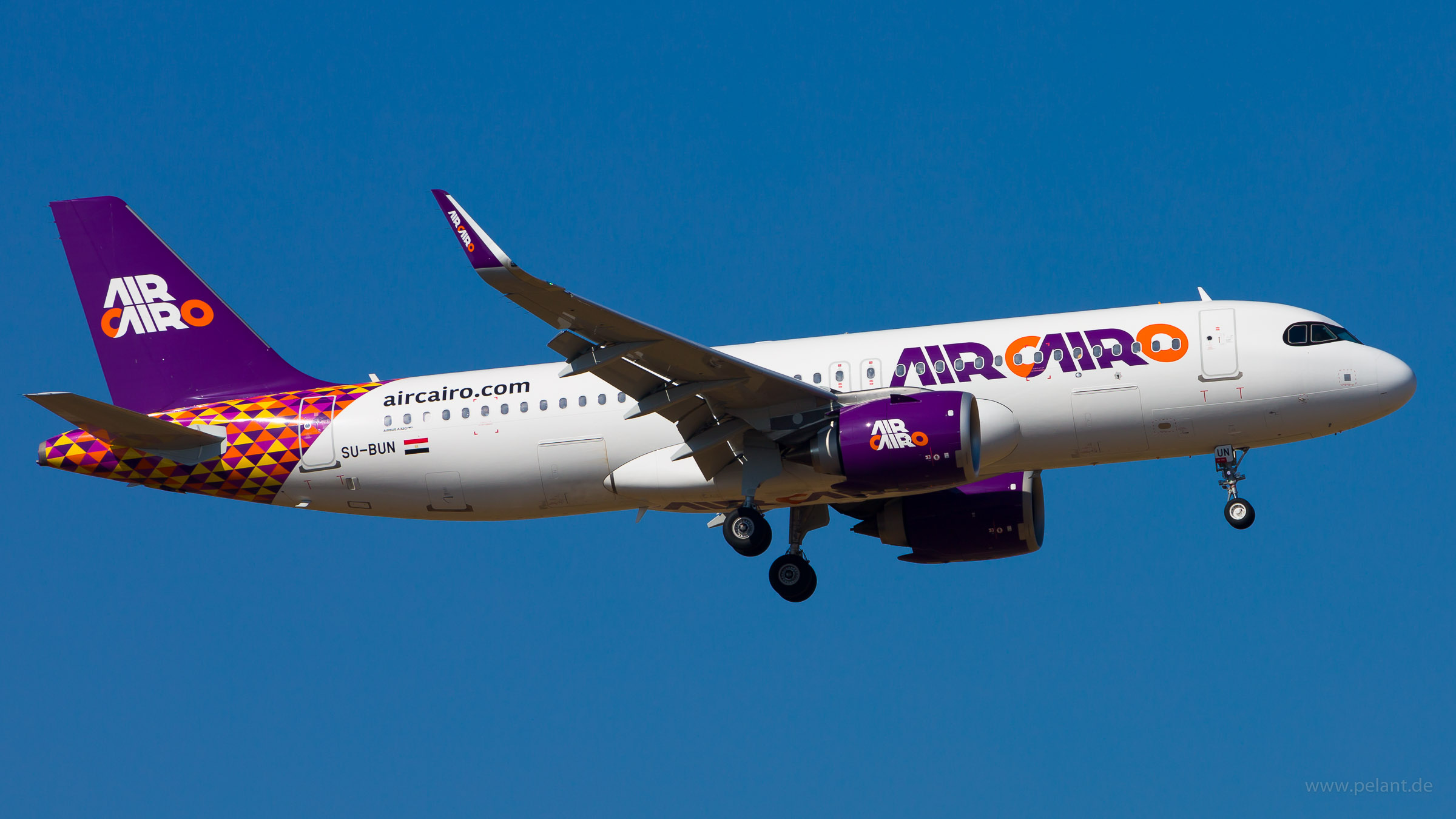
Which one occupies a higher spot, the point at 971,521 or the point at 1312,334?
the point at 1312,334

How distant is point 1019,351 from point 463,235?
11132 millimetres

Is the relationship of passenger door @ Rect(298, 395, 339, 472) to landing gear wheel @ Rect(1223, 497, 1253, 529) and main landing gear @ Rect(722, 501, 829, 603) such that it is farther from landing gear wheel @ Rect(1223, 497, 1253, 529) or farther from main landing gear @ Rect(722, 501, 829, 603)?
landing gear wheel @ Rect(1223, 497, 1253, 529)

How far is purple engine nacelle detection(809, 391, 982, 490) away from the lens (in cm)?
2762

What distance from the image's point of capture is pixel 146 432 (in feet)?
102

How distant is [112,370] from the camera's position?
111 ft

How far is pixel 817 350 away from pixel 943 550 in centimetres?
621

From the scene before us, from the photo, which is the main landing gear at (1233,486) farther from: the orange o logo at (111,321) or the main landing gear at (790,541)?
the orange o logo at (111,321)

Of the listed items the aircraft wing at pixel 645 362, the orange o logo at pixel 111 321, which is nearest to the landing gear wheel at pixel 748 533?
the aircraft wing at pixel 645 362

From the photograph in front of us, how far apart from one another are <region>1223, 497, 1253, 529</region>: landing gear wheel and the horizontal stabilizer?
799 inches

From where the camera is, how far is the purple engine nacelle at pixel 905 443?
2762cm

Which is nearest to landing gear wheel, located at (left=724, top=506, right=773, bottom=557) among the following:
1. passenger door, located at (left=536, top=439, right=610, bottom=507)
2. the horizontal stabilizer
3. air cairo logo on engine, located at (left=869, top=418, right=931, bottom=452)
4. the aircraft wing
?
the aircraft wing

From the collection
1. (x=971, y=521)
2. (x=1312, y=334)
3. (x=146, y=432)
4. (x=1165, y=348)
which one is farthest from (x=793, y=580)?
(x=146, y=432)

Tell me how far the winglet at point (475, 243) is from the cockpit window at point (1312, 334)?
1491cm

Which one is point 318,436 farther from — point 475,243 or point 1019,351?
point 1019,351
